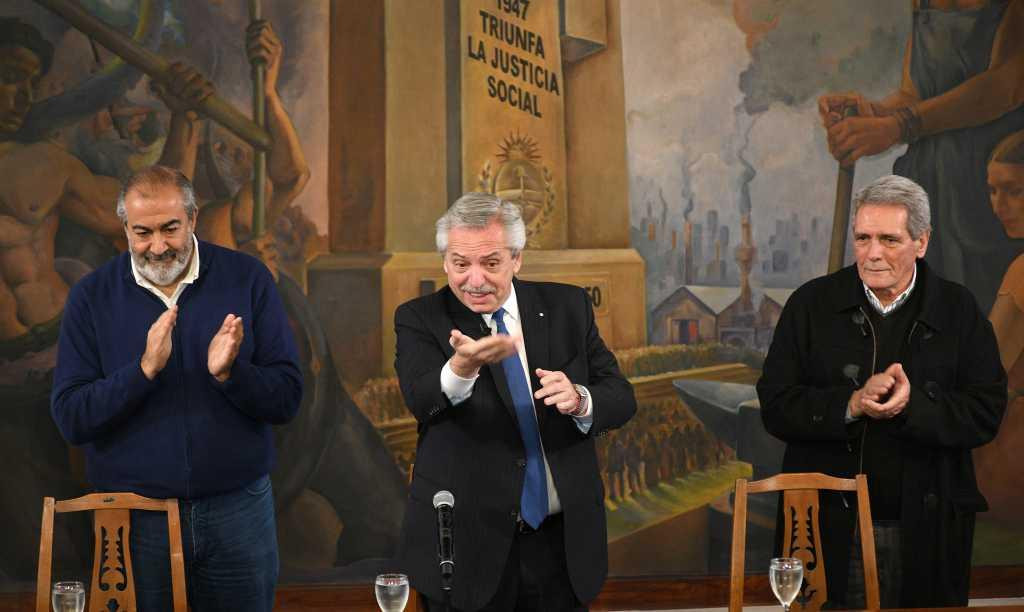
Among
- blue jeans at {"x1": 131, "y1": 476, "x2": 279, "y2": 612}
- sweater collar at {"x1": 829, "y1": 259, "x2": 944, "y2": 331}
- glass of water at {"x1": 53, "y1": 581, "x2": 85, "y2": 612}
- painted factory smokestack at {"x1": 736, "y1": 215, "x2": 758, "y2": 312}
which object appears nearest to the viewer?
glass of water at {"x1": 53, "y1": 581, "x2": 85, "y2": 612}

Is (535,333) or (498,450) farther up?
(535,333)

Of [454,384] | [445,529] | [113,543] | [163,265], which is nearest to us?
[445,529]

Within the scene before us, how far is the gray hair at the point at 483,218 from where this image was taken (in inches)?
102

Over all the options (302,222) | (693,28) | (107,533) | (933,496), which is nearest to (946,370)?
(933,496)

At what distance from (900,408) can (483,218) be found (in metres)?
1.24

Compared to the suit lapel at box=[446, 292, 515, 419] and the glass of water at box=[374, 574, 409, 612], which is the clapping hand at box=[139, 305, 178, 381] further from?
the glass of water at box=[374, 574, 409, 612]

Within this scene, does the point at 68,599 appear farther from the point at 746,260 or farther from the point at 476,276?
Result: the point at 746,260

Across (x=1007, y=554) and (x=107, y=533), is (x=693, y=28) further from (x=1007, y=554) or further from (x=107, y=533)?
(x=107, y=533)

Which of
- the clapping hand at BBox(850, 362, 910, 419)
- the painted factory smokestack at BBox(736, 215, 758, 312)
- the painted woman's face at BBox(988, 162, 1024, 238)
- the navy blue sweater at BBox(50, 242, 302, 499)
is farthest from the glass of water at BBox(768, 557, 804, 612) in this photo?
the painted woman's face at BBox(988, 162, 1024, 238)

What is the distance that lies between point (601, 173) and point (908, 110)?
1.53 metres

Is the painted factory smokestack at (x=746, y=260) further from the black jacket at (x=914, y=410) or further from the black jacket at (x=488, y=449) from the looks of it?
the black jacket at (x=488, y=449)

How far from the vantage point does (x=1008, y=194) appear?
212 inches

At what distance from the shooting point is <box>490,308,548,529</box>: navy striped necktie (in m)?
2.58

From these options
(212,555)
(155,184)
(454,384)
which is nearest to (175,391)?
(212,555)
